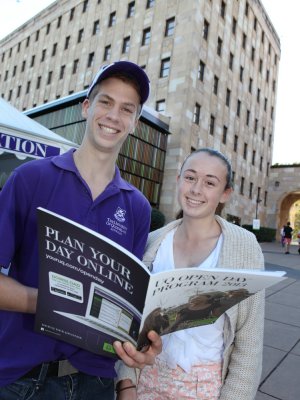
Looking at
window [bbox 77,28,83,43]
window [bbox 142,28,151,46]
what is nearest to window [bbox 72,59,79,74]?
window [bbox 77,28,83,43]

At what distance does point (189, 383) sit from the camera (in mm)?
1724

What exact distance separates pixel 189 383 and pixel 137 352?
0.64 meters

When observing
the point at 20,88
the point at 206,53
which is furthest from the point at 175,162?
the point at 20,88

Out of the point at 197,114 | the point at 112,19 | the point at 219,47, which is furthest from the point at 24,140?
the point at 112,19

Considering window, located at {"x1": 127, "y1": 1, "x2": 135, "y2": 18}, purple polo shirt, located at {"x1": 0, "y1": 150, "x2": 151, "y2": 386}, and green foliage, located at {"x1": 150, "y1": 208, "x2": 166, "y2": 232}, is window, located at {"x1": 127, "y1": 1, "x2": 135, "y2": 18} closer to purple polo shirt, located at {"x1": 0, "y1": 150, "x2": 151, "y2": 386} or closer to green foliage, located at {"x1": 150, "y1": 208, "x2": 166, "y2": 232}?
green foliage, located at {"x1": 150, "y1": 208, "x2": 166, "y2": 232}

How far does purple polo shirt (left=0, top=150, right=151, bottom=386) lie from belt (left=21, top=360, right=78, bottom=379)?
0.08 ft

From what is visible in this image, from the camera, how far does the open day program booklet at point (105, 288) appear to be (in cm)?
110

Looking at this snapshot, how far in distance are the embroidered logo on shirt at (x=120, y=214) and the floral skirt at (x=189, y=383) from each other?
0.90 metres

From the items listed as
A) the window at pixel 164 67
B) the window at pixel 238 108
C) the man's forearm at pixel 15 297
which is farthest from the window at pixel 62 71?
the man's forearm at pixel 15 297

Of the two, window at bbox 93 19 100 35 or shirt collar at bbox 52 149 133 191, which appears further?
window at bbox 93 19 100 35

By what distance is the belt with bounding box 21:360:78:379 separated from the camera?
134 cm

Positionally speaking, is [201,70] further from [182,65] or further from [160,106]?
[160,106]

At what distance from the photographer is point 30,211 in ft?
4.64

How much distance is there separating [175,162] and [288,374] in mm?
18851
